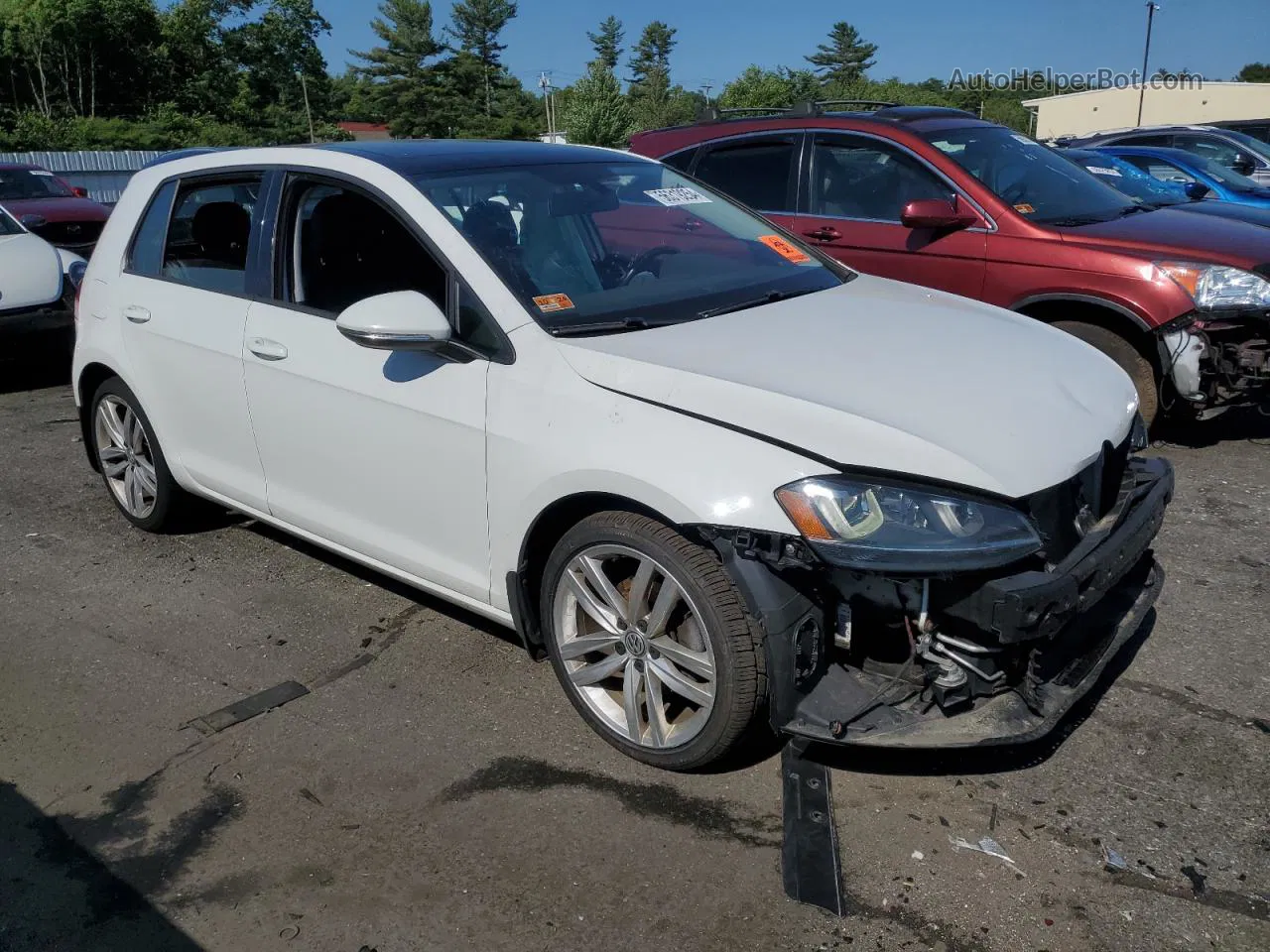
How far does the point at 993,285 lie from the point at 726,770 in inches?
151

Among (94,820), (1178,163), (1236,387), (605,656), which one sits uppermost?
(1178,163)

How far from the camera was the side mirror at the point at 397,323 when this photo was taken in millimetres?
3205

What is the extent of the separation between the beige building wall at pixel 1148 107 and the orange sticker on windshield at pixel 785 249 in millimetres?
63630

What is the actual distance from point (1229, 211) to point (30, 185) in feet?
45.9

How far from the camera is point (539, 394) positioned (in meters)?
3.14

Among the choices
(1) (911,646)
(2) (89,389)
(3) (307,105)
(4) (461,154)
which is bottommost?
(1) (911,646)

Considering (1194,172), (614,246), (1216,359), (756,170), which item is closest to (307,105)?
(1194,172)

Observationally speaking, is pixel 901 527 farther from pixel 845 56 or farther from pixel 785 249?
pixel 845 56

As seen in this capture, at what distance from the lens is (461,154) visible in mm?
3963

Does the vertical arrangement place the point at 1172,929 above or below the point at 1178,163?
below

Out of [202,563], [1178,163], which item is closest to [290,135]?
[1178,163]

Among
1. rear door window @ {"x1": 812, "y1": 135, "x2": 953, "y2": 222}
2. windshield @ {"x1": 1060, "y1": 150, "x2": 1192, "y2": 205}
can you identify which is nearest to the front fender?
rear door window @ {"x1": 812, "y1": 135, "x2": 953, "y2": 222}

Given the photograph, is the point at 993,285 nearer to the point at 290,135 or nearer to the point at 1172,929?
the point at 1172,929

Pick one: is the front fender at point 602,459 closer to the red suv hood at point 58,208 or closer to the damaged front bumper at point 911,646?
the damaged front bumper at point 911,646
